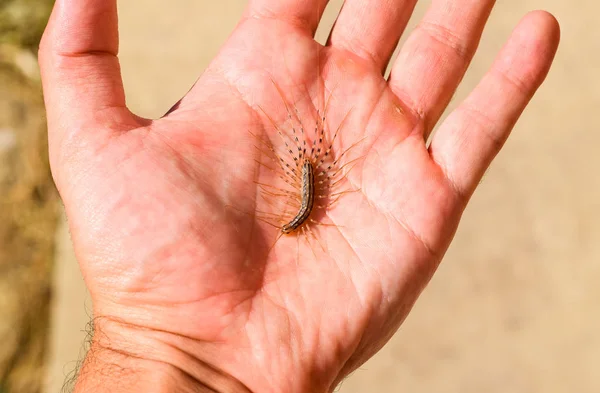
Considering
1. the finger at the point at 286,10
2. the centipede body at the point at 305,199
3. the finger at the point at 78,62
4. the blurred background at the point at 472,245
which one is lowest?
the blurred background at the point at 472,245

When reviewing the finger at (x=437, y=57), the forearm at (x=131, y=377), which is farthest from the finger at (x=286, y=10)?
the forearm at (x=131, y=377)

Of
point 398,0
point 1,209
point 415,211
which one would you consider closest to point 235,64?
point 398,0

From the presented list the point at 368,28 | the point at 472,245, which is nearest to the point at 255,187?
the point at 368,28

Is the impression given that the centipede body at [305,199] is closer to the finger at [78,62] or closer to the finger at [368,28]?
the finger at [368,28]

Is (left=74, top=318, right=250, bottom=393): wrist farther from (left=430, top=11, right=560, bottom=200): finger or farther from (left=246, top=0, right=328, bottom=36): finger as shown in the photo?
(left=246, top=0, right=328, bottom=36): finger

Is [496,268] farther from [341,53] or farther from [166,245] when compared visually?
[166,245]

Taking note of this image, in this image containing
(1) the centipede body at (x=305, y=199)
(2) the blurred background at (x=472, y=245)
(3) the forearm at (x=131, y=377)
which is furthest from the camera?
(2) the blurred background at (x=472, y=245)
